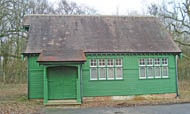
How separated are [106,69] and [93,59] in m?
1.10

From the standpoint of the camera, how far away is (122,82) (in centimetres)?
1591

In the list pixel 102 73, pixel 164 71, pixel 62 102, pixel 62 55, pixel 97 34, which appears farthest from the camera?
pixel 97 34

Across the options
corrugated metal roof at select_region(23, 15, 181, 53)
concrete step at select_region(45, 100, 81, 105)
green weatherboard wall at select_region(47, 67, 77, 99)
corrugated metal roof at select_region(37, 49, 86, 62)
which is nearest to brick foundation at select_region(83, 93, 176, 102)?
green weatherboard wall at select_region(47, 67, 77, 99)

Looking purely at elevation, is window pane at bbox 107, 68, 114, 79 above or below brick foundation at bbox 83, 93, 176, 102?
above

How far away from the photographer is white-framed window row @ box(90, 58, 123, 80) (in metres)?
15.6

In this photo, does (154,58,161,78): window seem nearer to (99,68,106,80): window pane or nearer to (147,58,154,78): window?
(147,58,154,78): window

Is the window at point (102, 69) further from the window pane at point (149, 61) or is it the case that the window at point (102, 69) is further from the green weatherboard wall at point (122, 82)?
the window pane at point (149, 61)

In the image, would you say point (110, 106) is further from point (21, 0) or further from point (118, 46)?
point (21, 0)

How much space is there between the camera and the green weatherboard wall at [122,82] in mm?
15203

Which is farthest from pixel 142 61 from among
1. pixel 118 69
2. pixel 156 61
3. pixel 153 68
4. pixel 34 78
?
pixel 34 78

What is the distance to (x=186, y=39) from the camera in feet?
96.9

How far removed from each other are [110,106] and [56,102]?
3.27m

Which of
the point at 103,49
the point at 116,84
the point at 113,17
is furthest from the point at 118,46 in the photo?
the point at 113,17

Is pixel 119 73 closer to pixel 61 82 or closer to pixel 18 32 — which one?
pixel 61 82
